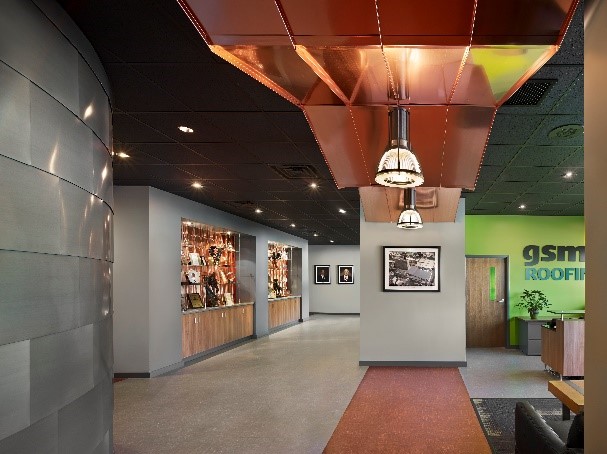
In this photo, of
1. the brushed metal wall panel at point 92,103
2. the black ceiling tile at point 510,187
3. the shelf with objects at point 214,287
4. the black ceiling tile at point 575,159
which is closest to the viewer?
the brushed metal wall panel at point 92,103

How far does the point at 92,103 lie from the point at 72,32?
54cm

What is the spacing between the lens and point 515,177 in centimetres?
769

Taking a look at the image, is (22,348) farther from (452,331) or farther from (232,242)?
(232,242)

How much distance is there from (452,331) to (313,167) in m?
4.40

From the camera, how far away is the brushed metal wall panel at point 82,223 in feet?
10.3

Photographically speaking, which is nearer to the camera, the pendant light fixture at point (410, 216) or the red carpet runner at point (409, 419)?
the red carpet runner at point (409, 419)

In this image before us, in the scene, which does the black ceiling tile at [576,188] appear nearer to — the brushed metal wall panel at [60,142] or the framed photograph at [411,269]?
the framed photograph at [411,269]

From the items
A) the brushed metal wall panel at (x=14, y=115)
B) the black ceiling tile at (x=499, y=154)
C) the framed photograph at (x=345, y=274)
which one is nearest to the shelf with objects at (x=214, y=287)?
the black ceiling tile at (x=499, y=154)

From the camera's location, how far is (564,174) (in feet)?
24.6

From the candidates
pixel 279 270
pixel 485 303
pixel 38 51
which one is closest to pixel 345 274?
pixel 279 270

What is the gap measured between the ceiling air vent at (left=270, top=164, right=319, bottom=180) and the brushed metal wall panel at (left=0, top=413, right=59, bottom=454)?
4666 millimetres

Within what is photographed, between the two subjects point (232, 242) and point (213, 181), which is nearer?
point (213, 181)

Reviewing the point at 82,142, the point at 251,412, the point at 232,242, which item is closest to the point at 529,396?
the point at 251,412

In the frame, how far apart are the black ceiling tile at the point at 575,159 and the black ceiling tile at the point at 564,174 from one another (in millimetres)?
236
